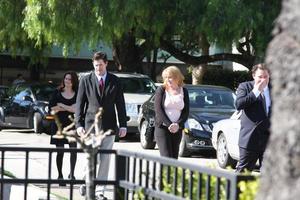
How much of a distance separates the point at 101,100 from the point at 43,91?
→ 14.9 m

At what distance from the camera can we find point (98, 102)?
9.21m

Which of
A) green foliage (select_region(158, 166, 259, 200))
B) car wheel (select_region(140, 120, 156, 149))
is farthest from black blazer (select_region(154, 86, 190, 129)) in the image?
car wheel (select_region(140, 120, 156, 149))

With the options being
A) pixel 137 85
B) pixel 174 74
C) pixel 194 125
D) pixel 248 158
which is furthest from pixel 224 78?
pixel 248 158

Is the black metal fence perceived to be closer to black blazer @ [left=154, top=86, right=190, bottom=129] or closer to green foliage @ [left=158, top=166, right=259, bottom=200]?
green foliage @ [left=158, top=166, right=259, bottom=200]

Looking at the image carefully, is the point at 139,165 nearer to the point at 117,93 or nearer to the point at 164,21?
the point at 117,93

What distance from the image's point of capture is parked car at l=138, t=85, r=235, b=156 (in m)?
16.3

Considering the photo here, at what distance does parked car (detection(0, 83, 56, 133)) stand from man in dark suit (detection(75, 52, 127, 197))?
13.0 meters

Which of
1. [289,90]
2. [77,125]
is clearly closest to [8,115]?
[77,125]

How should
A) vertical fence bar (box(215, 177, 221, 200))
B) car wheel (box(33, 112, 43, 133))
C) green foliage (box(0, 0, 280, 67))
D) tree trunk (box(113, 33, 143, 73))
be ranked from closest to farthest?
vertical fence bar (box(215, 177, 221, 200)), green foliage (box(0, 0, 280, 67)), car wheel (box(33, 112, 43, 133)), tree trunk (box(113, 33, 143, 73))

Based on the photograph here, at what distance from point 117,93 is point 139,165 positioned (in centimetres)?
379

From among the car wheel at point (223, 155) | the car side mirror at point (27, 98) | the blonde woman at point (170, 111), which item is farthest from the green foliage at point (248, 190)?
the car side mirror at point (27, 98)

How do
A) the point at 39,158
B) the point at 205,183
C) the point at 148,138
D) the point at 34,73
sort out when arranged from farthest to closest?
the point at 34,73, the point at 148,138, the point at 39,158, the point at 205,183

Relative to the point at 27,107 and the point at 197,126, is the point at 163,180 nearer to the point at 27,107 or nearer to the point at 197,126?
the point at 197,126

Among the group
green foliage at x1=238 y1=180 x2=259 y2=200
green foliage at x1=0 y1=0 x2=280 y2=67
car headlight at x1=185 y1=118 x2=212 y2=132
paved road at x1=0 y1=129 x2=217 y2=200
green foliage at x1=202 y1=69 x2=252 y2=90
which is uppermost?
green foliage at x1=0 y1=0 x2=280 y2=67
